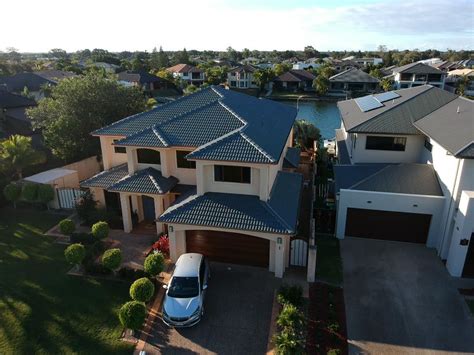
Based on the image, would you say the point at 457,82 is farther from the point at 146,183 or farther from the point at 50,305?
the point at 50,305

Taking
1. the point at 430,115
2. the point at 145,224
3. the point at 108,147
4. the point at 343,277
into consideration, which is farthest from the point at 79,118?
the point at 430,115

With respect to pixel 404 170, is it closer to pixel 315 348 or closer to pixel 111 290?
pixel 315 348

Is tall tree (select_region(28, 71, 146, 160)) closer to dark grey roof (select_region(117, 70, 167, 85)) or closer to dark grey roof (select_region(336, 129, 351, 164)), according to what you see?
dark grey roof (select_region(336, 129, 351, 164))

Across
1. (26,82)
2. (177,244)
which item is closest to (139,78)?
(26,82)

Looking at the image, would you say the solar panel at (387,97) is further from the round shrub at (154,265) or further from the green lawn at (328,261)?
the round shrub at (154,265)

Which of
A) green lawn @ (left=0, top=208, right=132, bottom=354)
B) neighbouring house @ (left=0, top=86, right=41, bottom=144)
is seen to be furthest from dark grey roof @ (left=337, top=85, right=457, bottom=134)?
neighbouring house @ (left=0, top=86, right=41, bottom=144)
